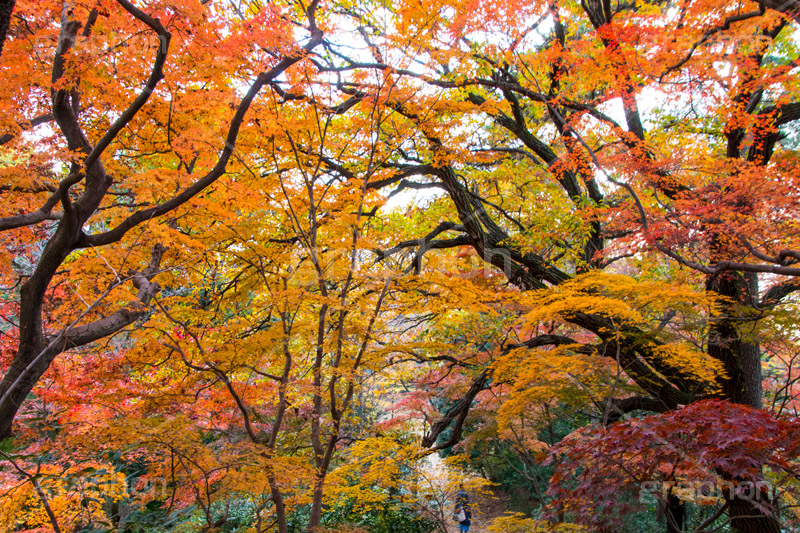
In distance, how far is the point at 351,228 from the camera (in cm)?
431

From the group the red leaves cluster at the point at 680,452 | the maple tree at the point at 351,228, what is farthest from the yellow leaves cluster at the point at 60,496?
the red leaves cluster at the point at 680,452

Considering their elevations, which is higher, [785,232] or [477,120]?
[477,120]

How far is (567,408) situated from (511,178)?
5.26 meters

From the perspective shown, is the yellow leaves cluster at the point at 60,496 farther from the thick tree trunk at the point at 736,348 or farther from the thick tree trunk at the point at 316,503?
the thick tree trunk at the point at 736,348

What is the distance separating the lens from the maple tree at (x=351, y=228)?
2867 mm

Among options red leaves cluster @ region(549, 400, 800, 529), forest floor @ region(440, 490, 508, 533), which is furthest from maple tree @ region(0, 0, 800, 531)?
forest floor @ region(440, 490, 508, 533)

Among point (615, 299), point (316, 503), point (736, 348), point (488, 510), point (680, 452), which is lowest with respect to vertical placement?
point (488, 510)

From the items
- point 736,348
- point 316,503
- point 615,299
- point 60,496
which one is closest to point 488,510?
point 736,348

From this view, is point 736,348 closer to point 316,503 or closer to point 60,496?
point 316,503

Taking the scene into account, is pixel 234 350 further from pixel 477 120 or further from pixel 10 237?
pixel 477 120

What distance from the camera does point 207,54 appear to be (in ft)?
10.3

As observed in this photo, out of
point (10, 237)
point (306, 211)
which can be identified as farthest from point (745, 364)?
point (10, 237)

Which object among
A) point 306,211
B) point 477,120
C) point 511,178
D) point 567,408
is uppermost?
point 477,120

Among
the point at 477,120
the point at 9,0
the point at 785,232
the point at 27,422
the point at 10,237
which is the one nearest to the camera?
the point at 9,0
